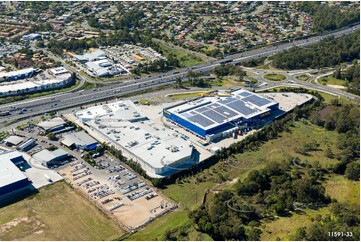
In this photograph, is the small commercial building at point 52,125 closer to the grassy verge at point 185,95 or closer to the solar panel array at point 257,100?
the grassy verge at point 185,95

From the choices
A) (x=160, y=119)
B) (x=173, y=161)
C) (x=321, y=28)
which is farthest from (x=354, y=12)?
(x=173, y=161)

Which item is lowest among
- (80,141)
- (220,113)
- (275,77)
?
(80,141)

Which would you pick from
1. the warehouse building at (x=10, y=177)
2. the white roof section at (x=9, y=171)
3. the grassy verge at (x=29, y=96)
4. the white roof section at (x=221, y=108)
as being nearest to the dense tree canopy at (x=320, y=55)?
the white roof section at (x=221, y=108)

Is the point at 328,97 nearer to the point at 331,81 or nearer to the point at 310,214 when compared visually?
the point at 331,81

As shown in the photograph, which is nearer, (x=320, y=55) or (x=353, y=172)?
(x=353, y=172)

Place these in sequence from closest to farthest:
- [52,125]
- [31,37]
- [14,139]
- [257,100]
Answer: [14,139], [52,125], [257,100], [31,37]

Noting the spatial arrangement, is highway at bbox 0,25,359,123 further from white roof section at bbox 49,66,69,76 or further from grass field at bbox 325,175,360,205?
grass field at bbox 325,175,360,205

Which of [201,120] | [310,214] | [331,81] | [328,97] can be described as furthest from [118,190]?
[331,81]
